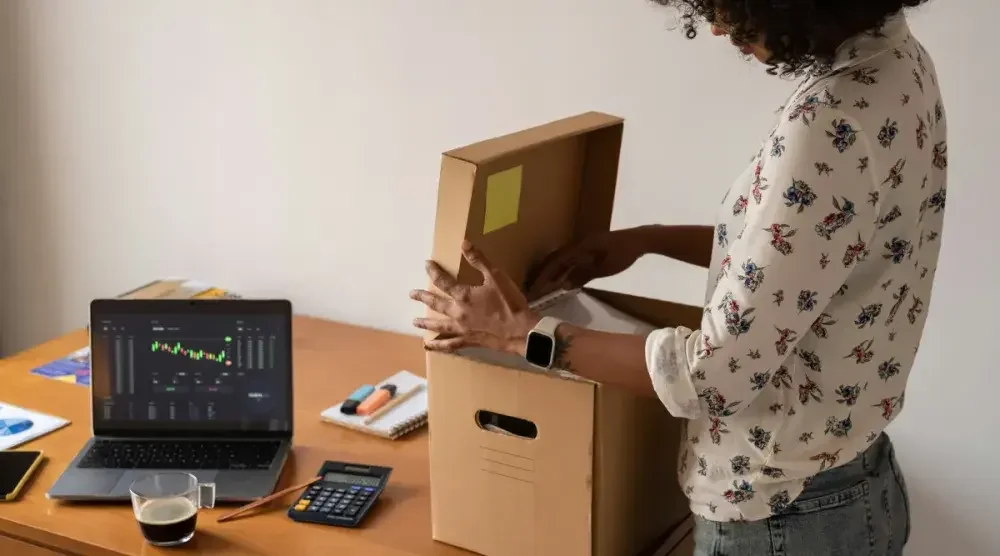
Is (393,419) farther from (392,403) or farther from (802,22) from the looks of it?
(802,22)

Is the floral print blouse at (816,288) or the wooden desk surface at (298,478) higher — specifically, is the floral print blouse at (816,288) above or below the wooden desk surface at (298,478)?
above

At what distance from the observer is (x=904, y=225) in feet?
3.52

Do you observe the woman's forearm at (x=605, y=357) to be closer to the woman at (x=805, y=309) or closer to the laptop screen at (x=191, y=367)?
the woman at (x=805, y=309)

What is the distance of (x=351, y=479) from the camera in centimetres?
154

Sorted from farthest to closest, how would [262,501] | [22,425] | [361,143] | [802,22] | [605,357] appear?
[361,143] → [22,425] → [262,501] → [605,357] → [802,22]

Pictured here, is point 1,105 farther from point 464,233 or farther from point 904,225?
point 904,225

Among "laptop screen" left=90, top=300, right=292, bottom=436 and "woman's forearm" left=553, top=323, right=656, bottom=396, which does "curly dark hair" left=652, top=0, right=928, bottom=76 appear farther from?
"laptop screen" left=90, top=300, right=292, bottom=436

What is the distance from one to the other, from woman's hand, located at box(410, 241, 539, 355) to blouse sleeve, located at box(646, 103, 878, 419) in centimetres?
22

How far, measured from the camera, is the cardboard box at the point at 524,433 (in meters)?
1.23

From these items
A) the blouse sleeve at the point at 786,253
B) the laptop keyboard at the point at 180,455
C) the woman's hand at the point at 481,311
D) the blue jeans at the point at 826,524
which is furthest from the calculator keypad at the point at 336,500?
the blouse sleeve at the point at 786,253

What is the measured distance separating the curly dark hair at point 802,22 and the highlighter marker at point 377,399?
3.11ft

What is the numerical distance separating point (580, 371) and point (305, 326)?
3.70ft

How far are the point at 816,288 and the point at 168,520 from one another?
0.88 m

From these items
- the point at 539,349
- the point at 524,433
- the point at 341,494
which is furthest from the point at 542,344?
the point at 341,494
